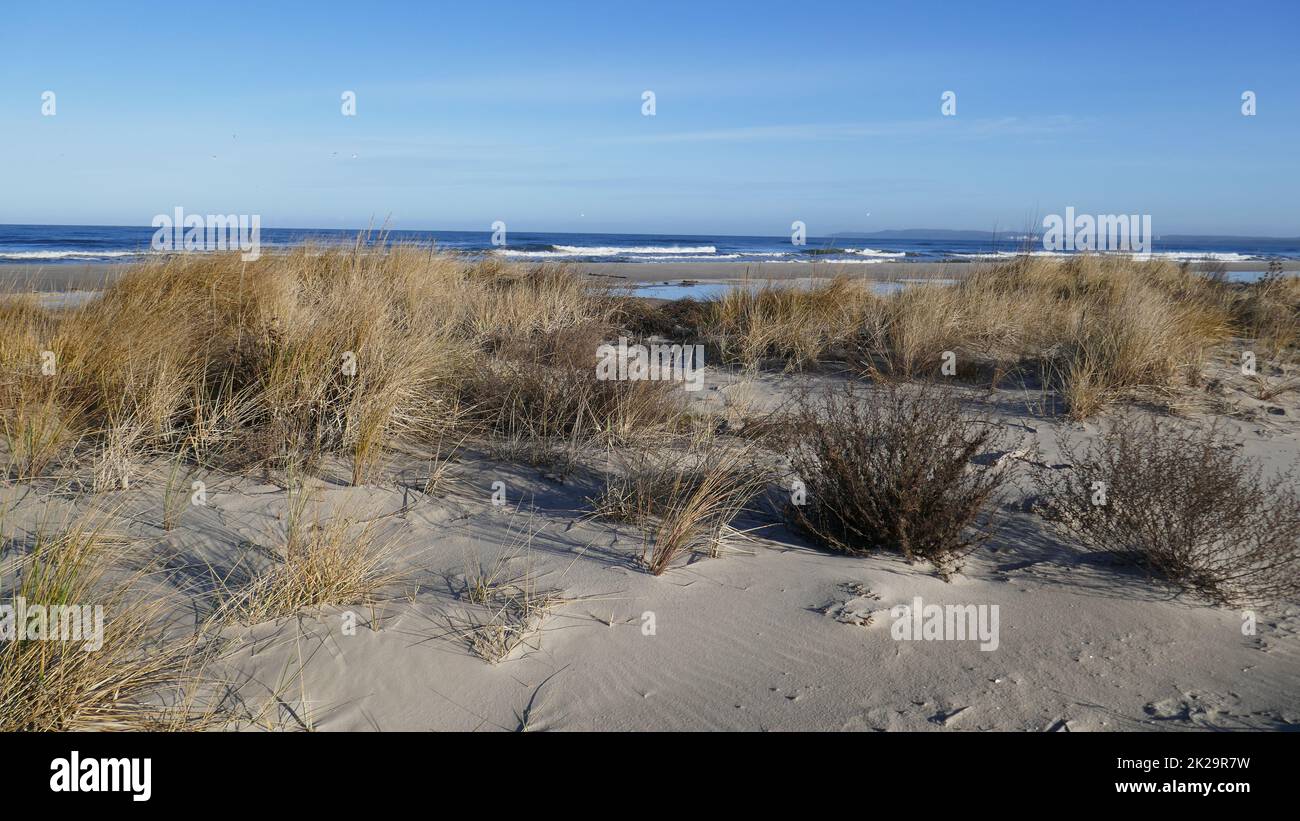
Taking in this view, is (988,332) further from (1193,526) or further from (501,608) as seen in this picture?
(501,608)

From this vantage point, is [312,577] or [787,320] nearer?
[312,577]

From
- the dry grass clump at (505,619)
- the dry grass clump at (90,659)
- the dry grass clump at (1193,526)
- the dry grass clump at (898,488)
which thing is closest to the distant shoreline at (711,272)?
the dry grass clump at (1193,526)

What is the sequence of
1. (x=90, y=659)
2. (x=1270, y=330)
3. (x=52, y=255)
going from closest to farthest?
(x=90, y=659)
(x=1270, y=330)
(x=52, y=255)

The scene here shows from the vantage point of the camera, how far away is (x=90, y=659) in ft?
8.20

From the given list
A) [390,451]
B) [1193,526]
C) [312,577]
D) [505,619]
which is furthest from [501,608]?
[1193,526]

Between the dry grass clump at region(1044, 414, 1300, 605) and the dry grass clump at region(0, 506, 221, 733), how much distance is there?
12.9 ft

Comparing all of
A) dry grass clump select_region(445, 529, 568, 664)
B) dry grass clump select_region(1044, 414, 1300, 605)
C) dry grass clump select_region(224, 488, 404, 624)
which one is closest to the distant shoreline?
dry grass clump select_region(1044, 414, 1300, 605)

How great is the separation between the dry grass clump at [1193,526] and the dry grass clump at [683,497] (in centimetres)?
171

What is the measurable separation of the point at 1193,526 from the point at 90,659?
14.3 ft

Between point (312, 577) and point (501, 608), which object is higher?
point (312, 577)

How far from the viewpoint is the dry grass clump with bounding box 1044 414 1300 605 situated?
370cm

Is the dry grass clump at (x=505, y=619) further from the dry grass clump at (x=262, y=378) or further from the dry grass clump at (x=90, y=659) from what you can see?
the dry grass clump at (x=262, y=378)
